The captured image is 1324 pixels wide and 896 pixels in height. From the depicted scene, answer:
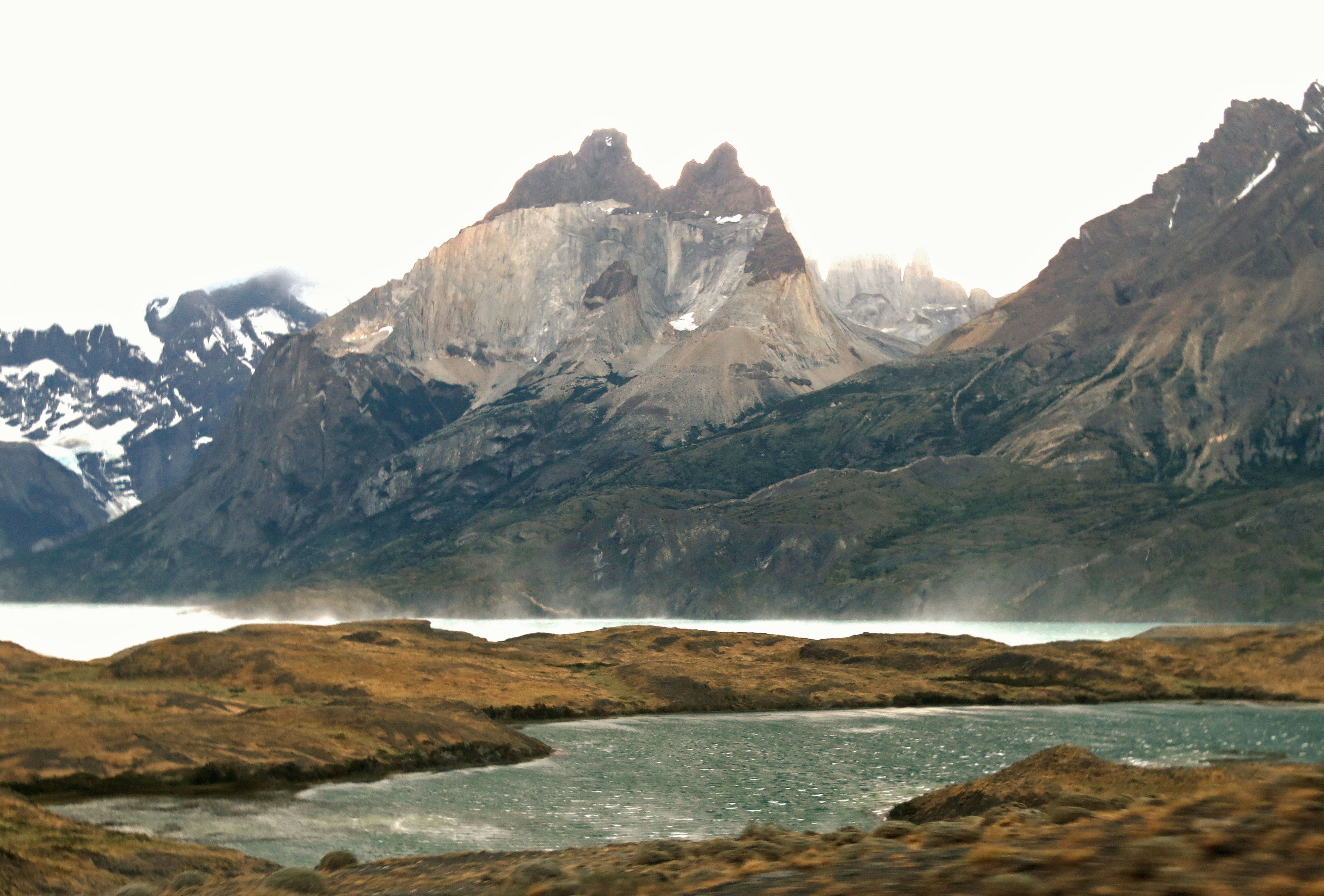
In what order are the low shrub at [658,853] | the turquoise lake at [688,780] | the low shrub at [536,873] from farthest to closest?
1. the turquoise lake at [688,780]
2. the low shrub at [658,853]
3. the low shrub at [536,873]

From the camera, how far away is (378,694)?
147 m

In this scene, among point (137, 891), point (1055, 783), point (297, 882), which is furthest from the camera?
point (1055, 783)

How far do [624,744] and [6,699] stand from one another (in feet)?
192

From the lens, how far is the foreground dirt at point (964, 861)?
66.2 feet

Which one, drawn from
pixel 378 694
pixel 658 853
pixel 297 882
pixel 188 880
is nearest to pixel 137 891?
pixel 188 880

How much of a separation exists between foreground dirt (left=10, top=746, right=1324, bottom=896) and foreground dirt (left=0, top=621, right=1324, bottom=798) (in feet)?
154

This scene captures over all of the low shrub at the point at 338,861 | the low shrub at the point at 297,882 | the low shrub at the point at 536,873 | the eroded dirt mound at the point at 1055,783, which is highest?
the low shrub at the point at 536,873

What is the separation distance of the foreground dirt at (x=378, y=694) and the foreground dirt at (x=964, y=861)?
154 ft

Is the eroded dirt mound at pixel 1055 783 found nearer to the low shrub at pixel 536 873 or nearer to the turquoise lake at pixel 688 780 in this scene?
the turquoise lake at pixel 688 780

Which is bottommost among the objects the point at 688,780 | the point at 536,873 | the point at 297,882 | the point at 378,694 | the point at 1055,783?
the point at 688,780

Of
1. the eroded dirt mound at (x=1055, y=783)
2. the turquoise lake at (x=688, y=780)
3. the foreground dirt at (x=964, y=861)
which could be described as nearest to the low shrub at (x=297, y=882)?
the foreground dirt at (x=964, y=861)

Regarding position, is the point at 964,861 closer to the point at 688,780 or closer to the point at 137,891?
the point at 137,891

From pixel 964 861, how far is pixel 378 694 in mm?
132330

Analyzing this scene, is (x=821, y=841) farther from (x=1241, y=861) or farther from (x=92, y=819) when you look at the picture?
(x=92, y=819)
